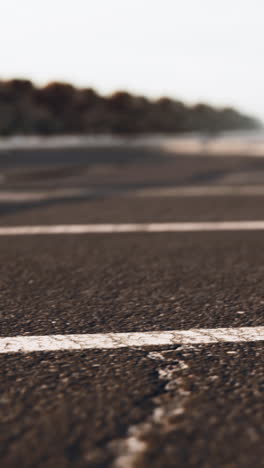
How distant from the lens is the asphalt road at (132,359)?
2.03 metres

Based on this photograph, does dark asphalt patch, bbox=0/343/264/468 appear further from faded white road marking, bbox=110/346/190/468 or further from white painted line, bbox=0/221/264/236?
white painted line, bbox=0/221/264/236

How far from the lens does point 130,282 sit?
14.1ft

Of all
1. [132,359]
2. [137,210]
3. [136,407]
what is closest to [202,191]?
[137,210]

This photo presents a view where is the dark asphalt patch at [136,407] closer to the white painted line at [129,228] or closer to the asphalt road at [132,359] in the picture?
the asphalt road at [132,359]

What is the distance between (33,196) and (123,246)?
495cm

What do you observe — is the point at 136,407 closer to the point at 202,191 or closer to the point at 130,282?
the point at 130,282

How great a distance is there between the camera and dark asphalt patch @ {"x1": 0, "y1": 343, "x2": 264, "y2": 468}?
198cm

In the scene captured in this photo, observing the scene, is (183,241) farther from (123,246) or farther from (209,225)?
(209,225)

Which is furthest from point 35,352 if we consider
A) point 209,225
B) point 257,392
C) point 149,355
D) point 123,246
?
point 209,225

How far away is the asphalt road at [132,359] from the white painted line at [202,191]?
156 inches

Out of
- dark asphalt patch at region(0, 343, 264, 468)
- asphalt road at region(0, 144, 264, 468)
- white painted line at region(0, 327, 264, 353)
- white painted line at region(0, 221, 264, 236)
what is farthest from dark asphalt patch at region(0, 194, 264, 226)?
dark asphalt patch at region(0, 343, 264, 468)

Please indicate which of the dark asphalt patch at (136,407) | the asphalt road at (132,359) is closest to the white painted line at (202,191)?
the asphalt road at (132,359)

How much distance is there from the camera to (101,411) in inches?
89.0

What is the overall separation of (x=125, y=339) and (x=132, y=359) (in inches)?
11.2
